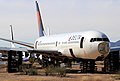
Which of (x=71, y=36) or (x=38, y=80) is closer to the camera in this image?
(x=38, y=80)

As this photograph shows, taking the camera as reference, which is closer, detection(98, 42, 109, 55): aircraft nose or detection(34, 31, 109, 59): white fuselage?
detection(98, 42, 109, 55): aircraft nose

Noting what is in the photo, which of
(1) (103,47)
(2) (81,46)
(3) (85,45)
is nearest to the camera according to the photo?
(1) (103,47)

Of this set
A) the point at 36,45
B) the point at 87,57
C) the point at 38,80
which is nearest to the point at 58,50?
the point at 87,57

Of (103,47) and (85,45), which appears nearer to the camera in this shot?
(103,47)

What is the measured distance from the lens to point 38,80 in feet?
84.9

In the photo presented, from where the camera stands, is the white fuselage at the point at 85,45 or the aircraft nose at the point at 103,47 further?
the white fuselage at the point at 85,45

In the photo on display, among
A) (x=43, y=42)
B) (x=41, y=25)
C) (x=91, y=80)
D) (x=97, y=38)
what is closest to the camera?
(x=91, y=80)

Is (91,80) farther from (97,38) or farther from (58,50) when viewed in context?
(58,50)

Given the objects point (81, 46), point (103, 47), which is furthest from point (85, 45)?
point (103, 47)

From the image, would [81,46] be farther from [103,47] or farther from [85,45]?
[103,47]

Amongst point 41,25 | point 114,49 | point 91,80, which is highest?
point 41,25

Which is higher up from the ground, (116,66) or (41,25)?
(41,25)

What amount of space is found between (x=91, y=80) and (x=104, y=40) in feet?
33.1

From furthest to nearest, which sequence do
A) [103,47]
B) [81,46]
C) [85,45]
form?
[81,46] → [85,45] → [103,47]
